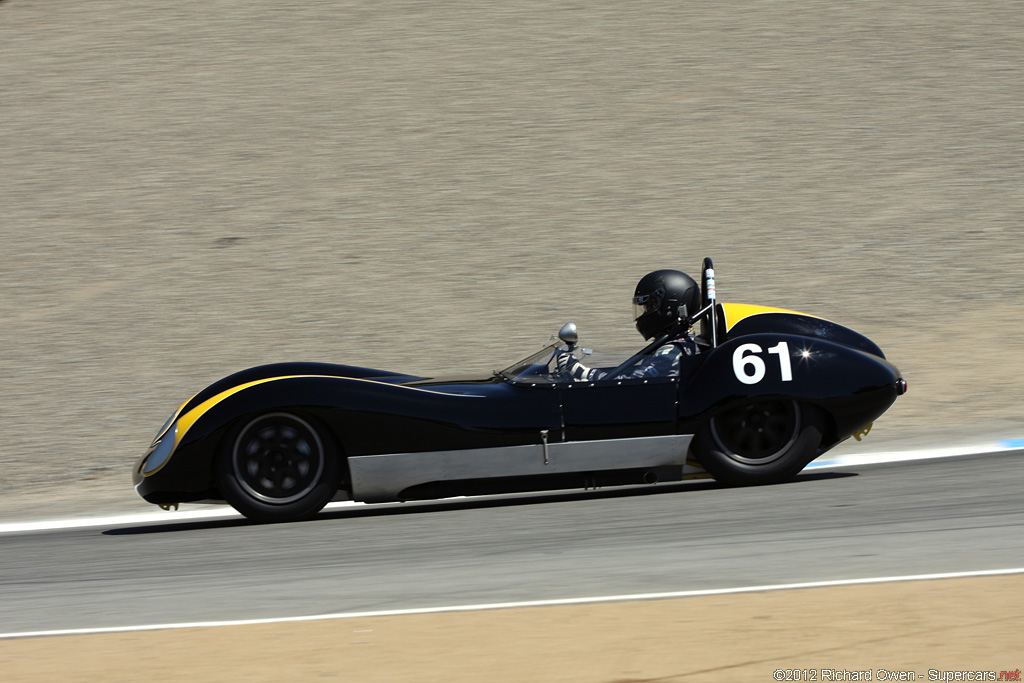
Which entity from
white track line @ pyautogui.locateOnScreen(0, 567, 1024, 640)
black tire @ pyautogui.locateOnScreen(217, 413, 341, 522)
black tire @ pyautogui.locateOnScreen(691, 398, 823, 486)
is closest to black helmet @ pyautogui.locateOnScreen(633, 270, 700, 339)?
black tire @ pyautogui.locateOnScreen(691, 398, 823, 486)

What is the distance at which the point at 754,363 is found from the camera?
6.82 meters

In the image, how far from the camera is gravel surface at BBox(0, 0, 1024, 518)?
40.7ft

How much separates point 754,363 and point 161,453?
11.0 ft

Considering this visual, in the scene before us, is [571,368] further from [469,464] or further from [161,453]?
[161,453]

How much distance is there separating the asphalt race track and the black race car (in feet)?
0.64

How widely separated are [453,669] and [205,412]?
320 centimetres

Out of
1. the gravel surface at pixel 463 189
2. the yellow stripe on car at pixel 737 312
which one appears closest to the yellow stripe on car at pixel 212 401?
the yellow stripe on car at pixel 737 312

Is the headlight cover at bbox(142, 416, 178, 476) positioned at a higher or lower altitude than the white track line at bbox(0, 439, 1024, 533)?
higher

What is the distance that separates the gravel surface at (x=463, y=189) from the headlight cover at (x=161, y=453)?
5.88 ft

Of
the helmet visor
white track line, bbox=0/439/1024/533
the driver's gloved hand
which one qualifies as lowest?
white track line, bbox=0/439/1024/533

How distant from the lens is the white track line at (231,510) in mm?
7617

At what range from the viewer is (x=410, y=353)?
12453mm

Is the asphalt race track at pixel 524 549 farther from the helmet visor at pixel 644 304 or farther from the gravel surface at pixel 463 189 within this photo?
the gravel surface at pixel 463 189

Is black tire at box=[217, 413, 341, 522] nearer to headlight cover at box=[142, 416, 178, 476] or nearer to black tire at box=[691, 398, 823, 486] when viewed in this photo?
headlight cover at box=[142, 416, 178, 476]
